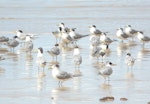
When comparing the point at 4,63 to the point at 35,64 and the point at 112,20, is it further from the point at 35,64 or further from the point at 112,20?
the point at 112,20

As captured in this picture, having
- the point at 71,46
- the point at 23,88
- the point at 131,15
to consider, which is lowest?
the point at 23,88

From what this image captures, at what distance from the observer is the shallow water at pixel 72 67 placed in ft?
47.9

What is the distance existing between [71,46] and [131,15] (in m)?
15.0

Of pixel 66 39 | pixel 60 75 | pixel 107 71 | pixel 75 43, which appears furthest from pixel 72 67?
pixel 75 43

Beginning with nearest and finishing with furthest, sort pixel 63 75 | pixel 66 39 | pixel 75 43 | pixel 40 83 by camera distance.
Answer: pixel 63 75
pixel 40 83
pixel 66 39
pixel 75 43

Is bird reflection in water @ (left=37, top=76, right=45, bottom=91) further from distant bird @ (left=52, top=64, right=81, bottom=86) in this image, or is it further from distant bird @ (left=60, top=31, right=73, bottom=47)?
distant bird @ (left=60, top=31, right=73, bottom=47)

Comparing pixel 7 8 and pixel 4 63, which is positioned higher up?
pixel 7 8

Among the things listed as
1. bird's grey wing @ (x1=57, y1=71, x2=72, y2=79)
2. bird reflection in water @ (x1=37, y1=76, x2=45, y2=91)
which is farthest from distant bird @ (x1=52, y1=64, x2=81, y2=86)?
bird reflection in water @ (x1=37, y1=76, x2=45, y2=91)

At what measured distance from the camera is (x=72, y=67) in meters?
19.0

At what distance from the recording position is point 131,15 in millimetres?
38688

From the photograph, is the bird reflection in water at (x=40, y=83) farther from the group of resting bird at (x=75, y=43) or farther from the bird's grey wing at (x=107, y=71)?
the bird's grey wing at (x=107, y=71)

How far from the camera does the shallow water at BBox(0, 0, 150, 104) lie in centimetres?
1460

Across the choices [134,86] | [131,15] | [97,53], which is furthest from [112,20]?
[134,86]

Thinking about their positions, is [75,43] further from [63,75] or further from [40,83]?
[63,75]
